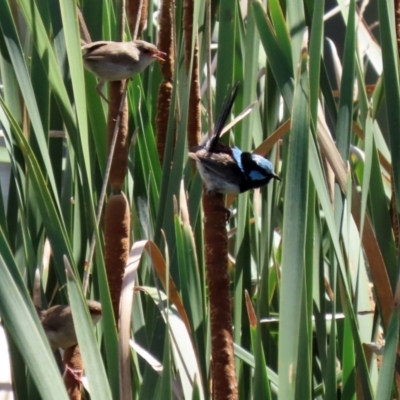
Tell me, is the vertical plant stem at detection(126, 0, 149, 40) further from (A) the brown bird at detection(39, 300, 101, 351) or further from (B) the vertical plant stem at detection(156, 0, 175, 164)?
(A) the brown bird at detection(39, 300, 101, 351)

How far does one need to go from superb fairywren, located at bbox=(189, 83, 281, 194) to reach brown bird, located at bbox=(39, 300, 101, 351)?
256 millimetres

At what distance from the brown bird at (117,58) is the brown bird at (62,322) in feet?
1.01

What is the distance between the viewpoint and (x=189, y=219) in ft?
3.17

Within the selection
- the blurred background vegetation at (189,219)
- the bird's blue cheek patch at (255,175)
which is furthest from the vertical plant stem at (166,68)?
the bird's blue cheek patch at (255,175)

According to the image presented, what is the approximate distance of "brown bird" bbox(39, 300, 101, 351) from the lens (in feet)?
3.41

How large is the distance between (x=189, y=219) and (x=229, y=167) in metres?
0.18

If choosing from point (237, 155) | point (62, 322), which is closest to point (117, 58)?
point (237, 155)

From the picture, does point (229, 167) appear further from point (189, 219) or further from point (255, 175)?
point (189, 219)

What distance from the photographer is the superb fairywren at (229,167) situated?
93 cm

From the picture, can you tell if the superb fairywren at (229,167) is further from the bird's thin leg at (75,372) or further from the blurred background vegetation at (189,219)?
the bird's thin leg at (75,372)

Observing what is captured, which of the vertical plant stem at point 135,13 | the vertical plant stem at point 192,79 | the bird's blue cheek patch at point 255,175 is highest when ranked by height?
the vertical plant stem at point 135,13

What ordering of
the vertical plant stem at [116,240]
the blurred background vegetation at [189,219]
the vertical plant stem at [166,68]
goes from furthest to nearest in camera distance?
the vertical plant stem at [166,68]
the vertical plant stem at [116,240]
the blurred background vegetation at [189,219]

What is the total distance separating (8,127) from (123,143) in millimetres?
172

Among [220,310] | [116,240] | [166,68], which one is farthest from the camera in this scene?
[166,68]
